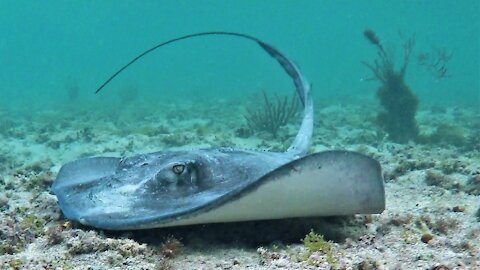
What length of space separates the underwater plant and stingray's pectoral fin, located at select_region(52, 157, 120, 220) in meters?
8.49

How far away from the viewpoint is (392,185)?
5.99m

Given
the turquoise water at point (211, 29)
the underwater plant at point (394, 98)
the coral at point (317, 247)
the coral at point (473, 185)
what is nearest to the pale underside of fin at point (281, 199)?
the coral at point (317, 247)

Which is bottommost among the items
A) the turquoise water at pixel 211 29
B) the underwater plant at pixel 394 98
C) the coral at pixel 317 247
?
the coral at pixel 317 247

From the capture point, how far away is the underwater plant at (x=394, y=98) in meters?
11.9

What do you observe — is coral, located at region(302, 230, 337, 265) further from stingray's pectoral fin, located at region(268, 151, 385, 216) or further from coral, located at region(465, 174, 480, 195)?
coral, located at region(465, 174, 480, 195)

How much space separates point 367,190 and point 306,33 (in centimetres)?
15523

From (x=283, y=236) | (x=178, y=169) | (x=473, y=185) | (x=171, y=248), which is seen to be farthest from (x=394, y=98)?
(x=171, y=248)

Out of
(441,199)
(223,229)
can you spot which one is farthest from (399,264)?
(441,199)

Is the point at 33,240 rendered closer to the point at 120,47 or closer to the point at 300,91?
the point at 300,91

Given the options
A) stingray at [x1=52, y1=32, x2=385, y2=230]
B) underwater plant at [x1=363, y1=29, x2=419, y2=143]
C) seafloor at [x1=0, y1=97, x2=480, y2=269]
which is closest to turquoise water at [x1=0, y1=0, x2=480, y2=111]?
underwater plant at [x1=363, y1=29, x2=419, y2=143]

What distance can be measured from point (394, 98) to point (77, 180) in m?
10.3

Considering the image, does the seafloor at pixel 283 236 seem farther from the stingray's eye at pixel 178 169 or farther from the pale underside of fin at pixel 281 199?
the stingray's eye at pixel 178 169

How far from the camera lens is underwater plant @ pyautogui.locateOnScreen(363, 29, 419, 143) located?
1188cm

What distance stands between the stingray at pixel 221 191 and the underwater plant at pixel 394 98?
8.69 metres
